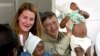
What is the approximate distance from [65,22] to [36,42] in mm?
259

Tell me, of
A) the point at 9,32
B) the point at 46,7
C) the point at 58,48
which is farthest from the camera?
the point at 46,7

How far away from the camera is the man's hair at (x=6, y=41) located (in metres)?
0.47

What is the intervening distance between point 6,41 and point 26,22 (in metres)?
0.63

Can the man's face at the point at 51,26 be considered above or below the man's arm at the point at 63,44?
above

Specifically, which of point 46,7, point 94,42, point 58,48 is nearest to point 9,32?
point 58,48

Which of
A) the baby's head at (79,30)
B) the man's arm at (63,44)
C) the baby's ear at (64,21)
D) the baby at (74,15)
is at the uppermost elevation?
the baby at (74,15)

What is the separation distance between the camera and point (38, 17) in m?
1.13

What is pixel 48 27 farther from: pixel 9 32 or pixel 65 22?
pixel 9 32

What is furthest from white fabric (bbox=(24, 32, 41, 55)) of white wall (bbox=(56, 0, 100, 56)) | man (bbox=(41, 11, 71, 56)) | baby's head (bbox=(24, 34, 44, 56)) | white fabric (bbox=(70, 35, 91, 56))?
white wall (bbox=(56, 0, 100, 56))

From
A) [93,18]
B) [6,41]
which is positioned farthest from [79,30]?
[6,41]

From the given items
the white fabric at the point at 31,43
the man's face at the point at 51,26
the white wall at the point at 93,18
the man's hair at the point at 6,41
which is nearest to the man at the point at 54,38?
the man's face at the point at 51,26

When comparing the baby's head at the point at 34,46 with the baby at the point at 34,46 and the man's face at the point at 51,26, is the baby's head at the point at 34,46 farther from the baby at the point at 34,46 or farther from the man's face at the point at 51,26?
the man's face at the point at 51,26

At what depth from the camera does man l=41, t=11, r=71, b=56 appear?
119cm

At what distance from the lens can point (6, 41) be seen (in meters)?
0.47
